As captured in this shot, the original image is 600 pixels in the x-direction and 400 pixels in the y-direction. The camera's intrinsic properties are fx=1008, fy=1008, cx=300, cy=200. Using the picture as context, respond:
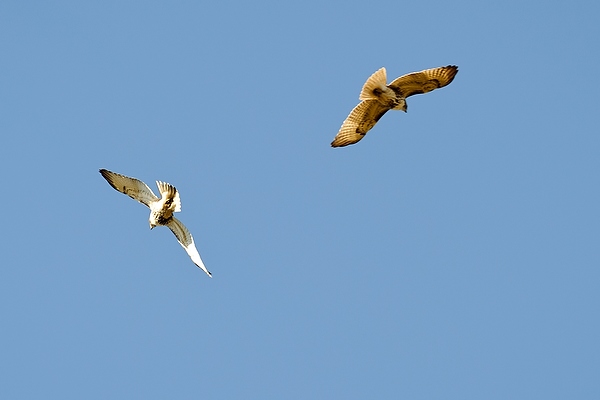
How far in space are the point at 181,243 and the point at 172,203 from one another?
3.34 ft

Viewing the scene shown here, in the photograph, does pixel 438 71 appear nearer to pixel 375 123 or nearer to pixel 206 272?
pixel 375 123

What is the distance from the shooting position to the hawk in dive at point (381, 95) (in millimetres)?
16812

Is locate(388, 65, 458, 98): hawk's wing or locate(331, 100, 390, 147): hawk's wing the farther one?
locate(331, 100, 390, 147): hawk's wing

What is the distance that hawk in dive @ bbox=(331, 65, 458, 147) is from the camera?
16.8 meters

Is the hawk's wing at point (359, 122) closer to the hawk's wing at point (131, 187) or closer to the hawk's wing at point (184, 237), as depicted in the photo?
the hawk's wing at point (184, 237)

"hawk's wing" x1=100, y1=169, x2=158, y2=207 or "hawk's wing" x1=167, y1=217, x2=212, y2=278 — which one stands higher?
"hawk's wing" x1=100, y1=169, x2=158, y2=207

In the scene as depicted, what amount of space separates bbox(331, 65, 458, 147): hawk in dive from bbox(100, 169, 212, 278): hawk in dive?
324cm

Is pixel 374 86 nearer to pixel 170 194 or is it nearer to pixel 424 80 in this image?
pixel 424 80

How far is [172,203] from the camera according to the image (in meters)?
17.3

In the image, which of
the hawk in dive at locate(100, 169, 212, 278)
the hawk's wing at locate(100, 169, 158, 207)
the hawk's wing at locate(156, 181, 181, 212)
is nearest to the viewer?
the hawk's wing at locate(156, 181, 181, 212)

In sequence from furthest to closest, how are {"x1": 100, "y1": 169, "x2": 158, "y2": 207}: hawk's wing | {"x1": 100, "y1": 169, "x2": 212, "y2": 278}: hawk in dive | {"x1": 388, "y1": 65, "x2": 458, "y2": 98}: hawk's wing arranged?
{"x1": 100, "y1": 169, "x2": 158, "y2": 207}: hawk's wing
{"x1": 100, "y1": 169, "x2": 212, "y2": 278}: hawk in dive
{"x1": 388, "y1": 65, "x2": 458, "y2": 98}: hawk's wing

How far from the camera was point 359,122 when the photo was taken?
1844 cm

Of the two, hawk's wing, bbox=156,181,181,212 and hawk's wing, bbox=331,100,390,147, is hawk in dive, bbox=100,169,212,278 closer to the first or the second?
hawk's wing, bbox=156,181,181,212

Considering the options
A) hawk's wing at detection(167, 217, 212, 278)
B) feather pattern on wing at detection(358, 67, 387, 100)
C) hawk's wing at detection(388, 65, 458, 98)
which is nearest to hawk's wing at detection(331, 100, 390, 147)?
feather pattern on wing at detection(358, 67, 387, 100)
